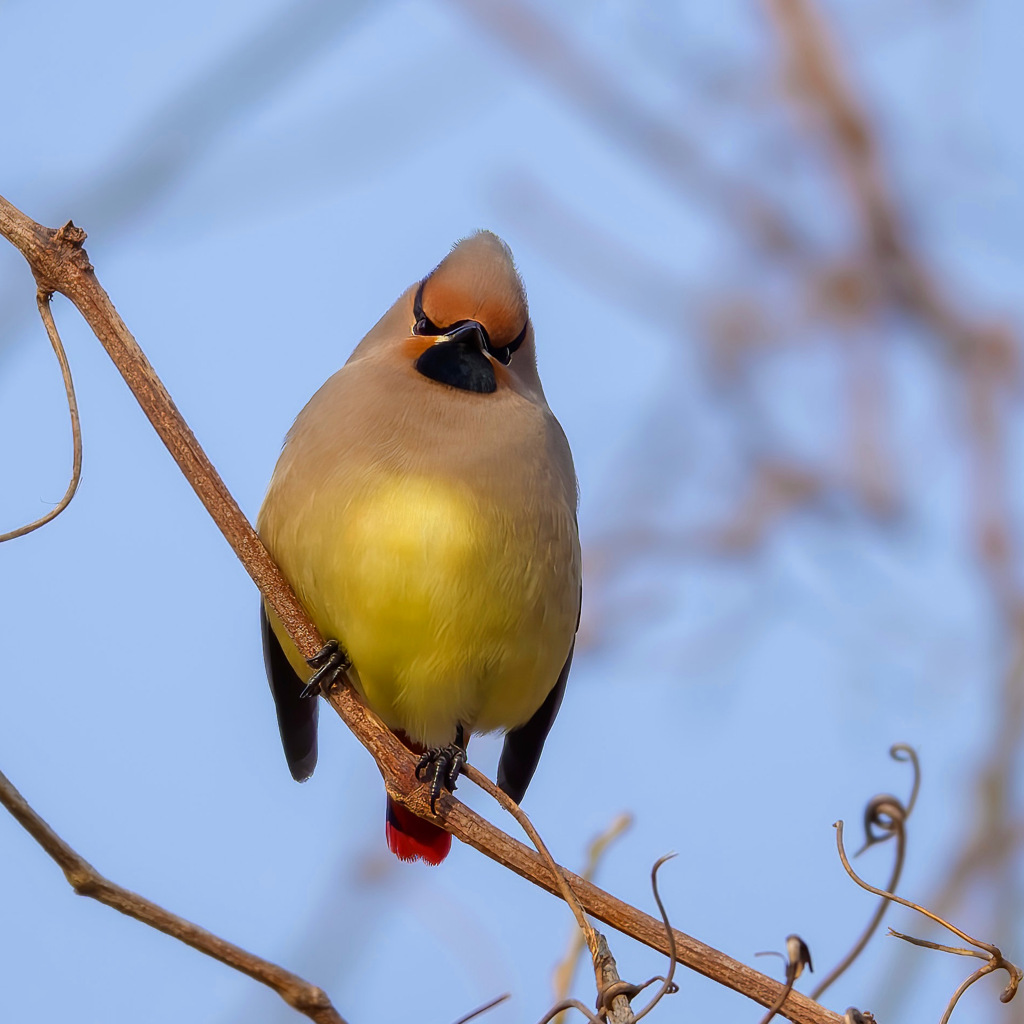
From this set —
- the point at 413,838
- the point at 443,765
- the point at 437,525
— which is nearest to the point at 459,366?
the point at 437,525

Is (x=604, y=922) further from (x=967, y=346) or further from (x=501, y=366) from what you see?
(x=967, y=346)

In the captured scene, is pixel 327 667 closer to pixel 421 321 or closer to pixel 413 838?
pixel 413 838

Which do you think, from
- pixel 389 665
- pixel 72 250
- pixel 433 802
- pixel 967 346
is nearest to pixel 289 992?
pixel 433 802

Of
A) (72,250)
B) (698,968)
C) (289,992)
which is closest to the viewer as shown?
(289,992)

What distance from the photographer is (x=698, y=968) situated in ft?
7.14

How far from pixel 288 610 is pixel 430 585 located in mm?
425

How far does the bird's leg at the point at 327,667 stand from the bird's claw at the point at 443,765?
0.25 m

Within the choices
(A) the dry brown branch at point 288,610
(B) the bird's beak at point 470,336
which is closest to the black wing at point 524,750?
(B) the bird's beak at point 470,336

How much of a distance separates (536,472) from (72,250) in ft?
3.99

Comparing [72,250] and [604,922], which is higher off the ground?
[72,250]

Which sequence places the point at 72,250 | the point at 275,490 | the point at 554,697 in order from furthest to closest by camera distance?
1. the point at 554,697
2. the point at 275,490
3. the point at 72,250

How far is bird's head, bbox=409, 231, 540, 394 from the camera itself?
3.38 m

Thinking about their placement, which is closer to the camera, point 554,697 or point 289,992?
point 289,992

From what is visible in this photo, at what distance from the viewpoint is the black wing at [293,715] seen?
367cm
